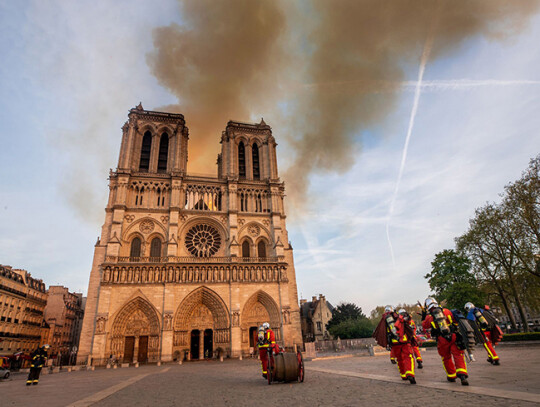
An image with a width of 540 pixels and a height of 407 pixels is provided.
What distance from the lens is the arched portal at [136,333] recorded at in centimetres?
2589

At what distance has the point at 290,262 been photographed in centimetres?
3222

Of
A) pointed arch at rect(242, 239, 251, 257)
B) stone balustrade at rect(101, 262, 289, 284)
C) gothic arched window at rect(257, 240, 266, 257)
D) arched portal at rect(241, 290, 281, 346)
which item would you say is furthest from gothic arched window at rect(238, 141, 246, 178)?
arched portal at rect(241, 290, 281, 346)

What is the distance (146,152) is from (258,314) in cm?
2058

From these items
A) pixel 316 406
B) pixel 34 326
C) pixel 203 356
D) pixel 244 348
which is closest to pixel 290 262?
pixel 244 348

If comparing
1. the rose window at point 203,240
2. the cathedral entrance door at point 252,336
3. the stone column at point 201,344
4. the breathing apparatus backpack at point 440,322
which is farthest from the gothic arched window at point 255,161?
the breathing apparatus backpack at point 440,322

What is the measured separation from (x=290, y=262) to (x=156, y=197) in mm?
14855

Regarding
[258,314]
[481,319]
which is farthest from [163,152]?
[481,319]

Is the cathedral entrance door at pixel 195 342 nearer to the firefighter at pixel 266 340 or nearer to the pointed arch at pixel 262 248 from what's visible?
the pointed arch at pixel 262 248

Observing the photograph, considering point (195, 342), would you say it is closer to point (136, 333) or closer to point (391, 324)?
point (136, 333)

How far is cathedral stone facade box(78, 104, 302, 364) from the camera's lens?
2638cm

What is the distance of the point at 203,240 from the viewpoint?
31.8 m

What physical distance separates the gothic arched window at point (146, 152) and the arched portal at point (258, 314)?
58.1ft

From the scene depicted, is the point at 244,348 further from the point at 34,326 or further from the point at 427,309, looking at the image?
the point at 34,326

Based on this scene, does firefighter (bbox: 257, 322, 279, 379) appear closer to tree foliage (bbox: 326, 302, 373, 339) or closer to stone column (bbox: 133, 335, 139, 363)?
stone column (bbox: 133, 335, 139, 363)
